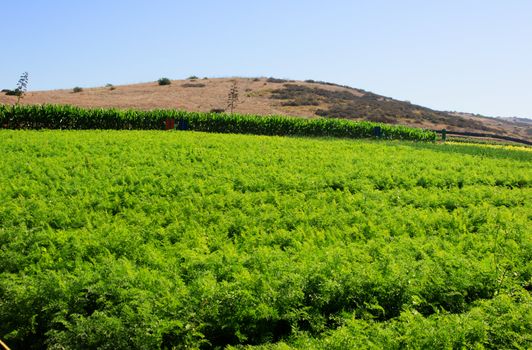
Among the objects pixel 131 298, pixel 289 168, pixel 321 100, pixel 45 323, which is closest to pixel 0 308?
pixel 45 323

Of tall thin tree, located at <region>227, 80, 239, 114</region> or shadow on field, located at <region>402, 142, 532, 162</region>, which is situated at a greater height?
tall thin tree, located at <region>227, 80, 239, 114</region>

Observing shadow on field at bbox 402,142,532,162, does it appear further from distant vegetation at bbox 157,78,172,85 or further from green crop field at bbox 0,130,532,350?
distant vegetation at bbox 157,78,172,85

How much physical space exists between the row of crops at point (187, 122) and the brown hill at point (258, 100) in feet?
74.5

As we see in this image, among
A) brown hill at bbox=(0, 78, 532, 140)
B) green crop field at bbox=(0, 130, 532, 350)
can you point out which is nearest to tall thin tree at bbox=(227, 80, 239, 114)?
brown hill at bbox=(0, 78, 532, 140)

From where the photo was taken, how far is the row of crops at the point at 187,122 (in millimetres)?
36062

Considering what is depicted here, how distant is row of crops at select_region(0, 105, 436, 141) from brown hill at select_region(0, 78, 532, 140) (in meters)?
22.7

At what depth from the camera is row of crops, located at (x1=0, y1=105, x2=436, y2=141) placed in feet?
118

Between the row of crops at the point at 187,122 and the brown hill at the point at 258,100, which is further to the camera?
the brown hill at the point at 258,100

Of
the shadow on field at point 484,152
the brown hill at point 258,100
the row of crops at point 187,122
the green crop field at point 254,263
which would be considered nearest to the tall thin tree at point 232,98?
the brown hill at point 258,100

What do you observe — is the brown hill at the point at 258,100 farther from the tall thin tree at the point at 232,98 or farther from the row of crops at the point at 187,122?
the row of crops at the point at 187,122

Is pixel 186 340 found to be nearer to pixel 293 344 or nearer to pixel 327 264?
pixel 293 344

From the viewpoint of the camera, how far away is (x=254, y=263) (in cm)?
805

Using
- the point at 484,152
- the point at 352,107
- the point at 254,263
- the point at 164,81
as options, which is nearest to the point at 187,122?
the point at 484,152

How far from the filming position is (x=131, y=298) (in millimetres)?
6785
